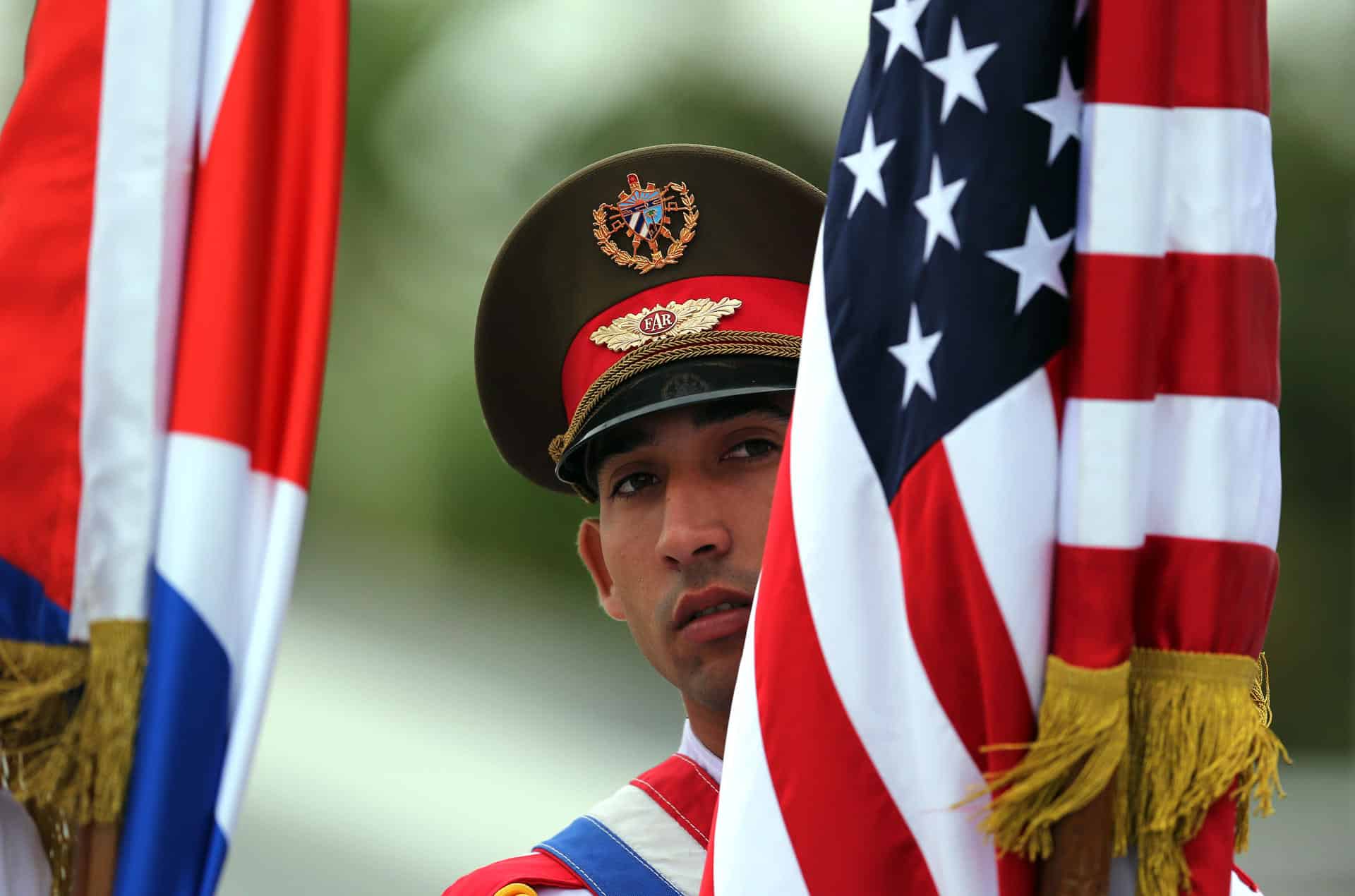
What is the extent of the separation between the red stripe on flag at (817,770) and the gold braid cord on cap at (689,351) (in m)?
0.77

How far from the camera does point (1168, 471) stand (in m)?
1.39

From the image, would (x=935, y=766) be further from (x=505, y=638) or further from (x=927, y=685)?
(x=505, y=638)

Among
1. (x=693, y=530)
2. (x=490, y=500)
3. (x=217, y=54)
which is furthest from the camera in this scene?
(x=490, y=500)

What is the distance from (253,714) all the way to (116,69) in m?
0.78

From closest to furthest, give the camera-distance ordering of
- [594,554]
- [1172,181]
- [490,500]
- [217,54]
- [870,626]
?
[1172,181] < [870,626] < [217,54] < [594,554] < [490,500]

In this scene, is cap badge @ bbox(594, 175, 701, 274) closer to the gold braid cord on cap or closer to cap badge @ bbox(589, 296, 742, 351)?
cap badge @ bbox(589, 296, 742, 351)

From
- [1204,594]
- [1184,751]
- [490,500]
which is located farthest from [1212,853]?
[490,500]

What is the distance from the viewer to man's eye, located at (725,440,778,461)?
2.35 m

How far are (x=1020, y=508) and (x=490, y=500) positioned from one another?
8.44m

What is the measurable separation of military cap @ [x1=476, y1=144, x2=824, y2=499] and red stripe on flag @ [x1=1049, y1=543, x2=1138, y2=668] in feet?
3.29

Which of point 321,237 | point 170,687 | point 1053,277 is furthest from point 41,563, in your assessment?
point 1053,277

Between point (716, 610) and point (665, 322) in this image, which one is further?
point (665, 322)

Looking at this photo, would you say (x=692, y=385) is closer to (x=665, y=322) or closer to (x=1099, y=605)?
(x=665, y=322)

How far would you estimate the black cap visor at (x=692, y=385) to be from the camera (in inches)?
90.3
